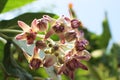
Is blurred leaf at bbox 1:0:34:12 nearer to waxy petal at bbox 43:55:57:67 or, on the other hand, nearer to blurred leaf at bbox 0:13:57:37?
blurred leaf at bbox 0:13:57:37

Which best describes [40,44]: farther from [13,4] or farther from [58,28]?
[13,4]

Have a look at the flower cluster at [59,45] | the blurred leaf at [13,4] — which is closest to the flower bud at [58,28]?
the flower cluster at [59,45]

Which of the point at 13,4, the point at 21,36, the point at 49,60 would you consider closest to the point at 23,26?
the point at 21,36

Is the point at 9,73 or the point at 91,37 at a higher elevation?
the point at 9,73

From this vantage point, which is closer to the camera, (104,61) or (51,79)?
(51,79)

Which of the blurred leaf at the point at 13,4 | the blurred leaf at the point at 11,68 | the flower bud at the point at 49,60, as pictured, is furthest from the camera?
the blurred leaf at the point at 13,4

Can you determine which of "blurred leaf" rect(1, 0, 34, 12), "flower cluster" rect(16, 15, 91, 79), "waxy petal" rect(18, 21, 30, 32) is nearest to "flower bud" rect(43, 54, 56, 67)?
"flower cluster" rect(16, 15, 91, 79)

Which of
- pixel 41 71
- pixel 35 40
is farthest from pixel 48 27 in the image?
pixel 41 71

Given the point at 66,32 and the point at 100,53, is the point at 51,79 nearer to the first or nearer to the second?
the point at 66,32

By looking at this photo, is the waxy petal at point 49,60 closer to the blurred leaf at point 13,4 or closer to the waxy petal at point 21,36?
the waxy petal at point 21,36
